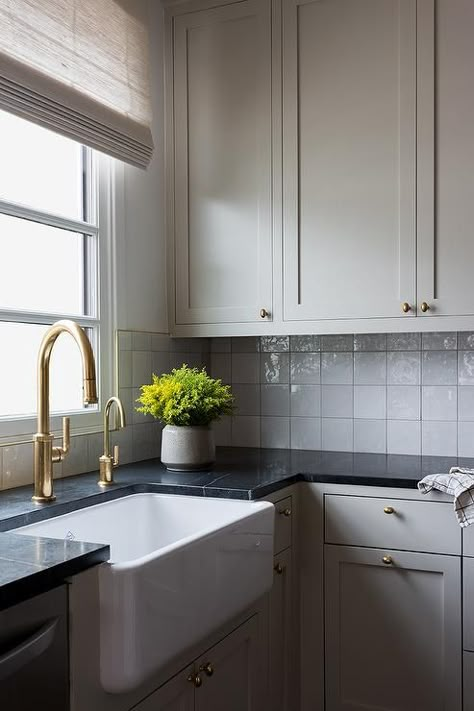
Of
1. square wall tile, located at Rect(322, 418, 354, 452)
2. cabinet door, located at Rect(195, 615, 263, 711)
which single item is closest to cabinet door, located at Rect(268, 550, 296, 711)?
cabinet door, located at Rect(195, 615, 263, 711)

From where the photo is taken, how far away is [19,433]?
7.02ft

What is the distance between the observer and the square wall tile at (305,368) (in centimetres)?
295

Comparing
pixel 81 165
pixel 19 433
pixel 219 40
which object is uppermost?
pixel 219 40

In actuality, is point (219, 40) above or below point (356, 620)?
above

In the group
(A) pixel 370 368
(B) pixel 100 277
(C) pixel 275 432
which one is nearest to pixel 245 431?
(C) pixel 275 432

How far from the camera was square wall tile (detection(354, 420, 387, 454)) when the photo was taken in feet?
9.32

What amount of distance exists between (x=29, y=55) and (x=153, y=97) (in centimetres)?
85

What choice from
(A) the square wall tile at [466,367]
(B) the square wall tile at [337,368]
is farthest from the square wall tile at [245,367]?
(A) the square wall tile at [466,367]

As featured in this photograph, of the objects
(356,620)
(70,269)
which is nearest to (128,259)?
(70,269)

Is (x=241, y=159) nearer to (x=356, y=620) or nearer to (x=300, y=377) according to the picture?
(x=300, y=377)

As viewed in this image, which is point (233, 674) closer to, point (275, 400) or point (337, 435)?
point (337, 435)

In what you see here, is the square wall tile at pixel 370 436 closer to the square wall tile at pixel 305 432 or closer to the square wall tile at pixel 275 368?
the square wall tile at pixel 305 432

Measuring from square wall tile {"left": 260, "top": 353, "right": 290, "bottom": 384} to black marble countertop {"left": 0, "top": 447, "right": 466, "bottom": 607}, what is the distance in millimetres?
289

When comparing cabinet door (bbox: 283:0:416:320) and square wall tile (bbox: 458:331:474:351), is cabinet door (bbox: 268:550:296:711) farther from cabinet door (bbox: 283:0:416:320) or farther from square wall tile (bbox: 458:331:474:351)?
square wall tile (bbox: 458:331:474:351)
